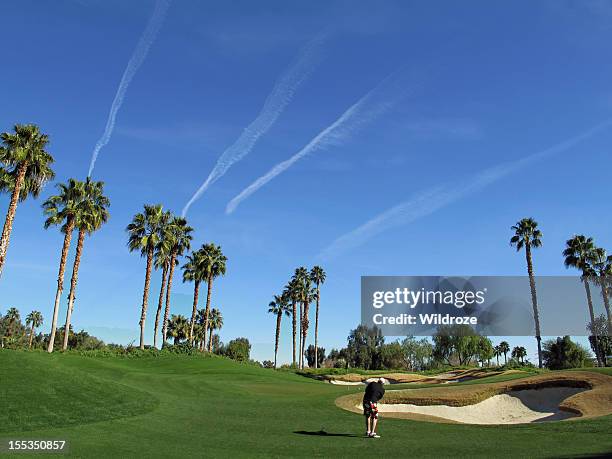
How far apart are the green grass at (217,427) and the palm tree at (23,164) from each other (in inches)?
806

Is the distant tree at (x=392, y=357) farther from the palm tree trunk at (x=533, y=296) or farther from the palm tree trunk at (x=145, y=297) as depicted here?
the palm tree trunk at (x=145, y=297)

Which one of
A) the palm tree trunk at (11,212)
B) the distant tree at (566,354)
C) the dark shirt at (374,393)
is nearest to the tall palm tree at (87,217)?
the palm tree trunk at (11,212)

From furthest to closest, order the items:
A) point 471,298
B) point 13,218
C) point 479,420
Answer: point 471,298 < point 13,218 < point 479,420

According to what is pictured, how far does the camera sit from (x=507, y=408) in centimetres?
2712

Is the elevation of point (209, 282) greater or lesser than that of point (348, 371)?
greater

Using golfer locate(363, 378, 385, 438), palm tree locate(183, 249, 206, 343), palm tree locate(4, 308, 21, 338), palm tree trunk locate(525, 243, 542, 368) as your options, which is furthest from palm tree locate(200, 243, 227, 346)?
palm tree locate(4, 308, 21, 338)

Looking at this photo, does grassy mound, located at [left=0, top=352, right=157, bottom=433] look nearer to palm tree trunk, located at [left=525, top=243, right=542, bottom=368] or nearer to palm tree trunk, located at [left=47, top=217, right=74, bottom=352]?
palm tree trunk, located at [left=47, top=217, right=74, bottom=352]

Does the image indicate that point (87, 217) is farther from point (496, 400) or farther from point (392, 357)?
point (392, 357)

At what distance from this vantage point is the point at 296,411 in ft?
75.7

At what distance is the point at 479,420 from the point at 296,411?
33.8ft

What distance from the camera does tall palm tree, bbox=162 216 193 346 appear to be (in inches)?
2525

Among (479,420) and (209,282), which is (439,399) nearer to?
(479,420)

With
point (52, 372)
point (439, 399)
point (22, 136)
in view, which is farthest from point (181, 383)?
point (22, 136)

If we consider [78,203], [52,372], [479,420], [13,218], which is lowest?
[479,420]
